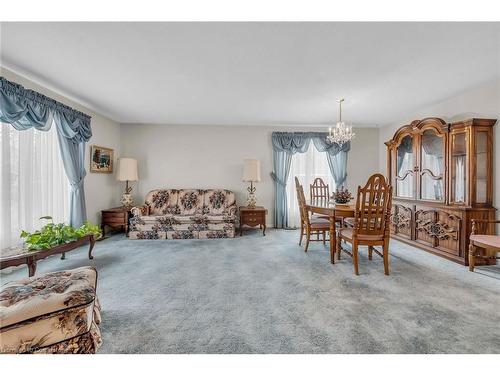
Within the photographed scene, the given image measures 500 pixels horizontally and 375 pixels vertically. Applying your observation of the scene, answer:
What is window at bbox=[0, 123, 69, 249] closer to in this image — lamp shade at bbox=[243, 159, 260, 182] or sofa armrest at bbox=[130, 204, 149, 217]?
sofa armrest at bbox=[130, 204, 149, 217]

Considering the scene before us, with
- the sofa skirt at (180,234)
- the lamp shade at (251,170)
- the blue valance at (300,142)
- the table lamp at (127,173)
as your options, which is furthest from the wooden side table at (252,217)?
the table lamp at (127,173)

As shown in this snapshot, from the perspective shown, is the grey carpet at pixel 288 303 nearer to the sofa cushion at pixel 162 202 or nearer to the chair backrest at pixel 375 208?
the chair backrest at pixel 375 208

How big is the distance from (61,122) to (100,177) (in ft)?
4.49

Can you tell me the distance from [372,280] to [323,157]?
11.4 feet

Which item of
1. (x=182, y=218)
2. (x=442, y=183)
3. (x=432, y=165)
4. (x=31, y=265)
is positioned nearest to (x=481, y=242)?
(x=442, y=183)

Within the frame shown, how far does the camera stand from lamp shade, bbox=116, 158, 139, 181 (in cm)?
463

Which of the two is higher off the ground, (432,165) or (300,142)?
(300,142)

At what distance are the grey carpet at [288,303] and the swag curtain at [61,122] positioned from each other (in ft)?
3.62

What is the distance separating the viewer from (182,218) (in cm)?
432

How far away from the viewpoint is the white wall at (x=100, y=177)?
160 inches

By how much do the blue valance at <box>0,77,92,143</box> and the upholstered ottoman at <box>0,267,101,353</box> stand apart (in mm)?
2159

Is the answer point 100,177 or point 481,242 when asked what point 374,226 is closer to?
point 481,242

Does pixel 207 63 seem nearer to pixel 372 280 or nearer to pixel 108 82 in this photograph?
pixel 108 82

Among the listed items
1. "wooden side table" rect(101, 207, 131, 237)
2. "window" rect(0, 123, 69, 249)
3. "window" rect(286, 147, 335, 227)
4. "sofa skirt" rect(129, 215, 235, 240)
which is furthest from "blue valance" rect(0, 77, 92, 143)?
"window" rect(286, 147, 335, 227)
